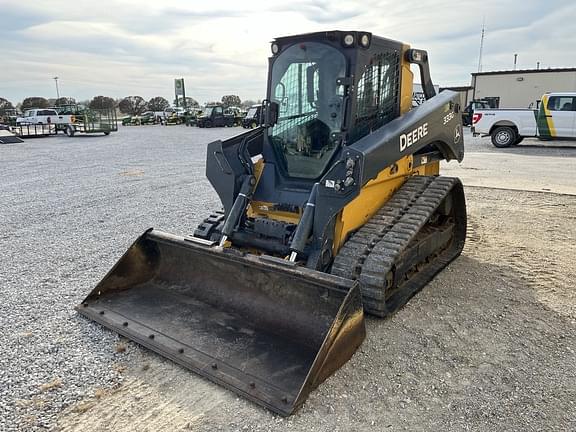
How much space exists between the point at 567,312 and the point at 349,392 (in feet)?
7.32

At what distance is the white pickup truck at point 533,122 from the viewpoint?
16281 millimetres

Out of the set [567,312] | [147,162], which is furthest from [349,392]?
[147,162]

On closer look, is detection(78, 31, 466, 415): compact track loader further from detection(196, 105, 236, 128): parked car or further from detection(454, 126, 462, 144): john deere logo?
detection(196, 105, 236, 128): parked car

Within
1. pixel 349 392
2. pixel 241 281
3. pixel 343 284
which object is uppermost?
pixel 343 284

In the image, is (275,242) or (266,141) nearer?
(275,242)

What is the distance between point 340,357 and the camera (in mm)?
3016

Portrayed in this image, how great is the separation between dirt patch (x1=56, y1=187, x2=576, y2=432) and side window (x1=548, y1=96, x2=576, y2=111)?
46.3 feet

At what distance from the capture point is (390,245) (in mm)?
3748

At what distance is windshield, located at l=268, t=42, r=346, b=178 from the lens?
13.8 feet

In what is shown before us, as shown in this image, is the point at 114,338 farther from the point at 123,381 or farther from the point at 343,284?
the point at 343,284

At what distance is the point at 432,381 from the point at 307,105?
2.61m

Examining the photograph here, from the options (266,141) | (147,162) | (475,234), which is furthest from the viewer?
(147,162)

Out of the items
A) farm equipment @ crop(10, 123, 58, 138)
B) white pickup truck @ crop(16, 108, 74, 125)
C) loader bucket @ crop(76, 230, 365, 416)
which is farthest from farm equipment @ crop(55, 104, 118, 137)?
loader bucket @ crop(76, 230, 365, 416)

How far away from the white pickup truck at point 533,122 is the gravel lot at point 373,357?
11545 mm
